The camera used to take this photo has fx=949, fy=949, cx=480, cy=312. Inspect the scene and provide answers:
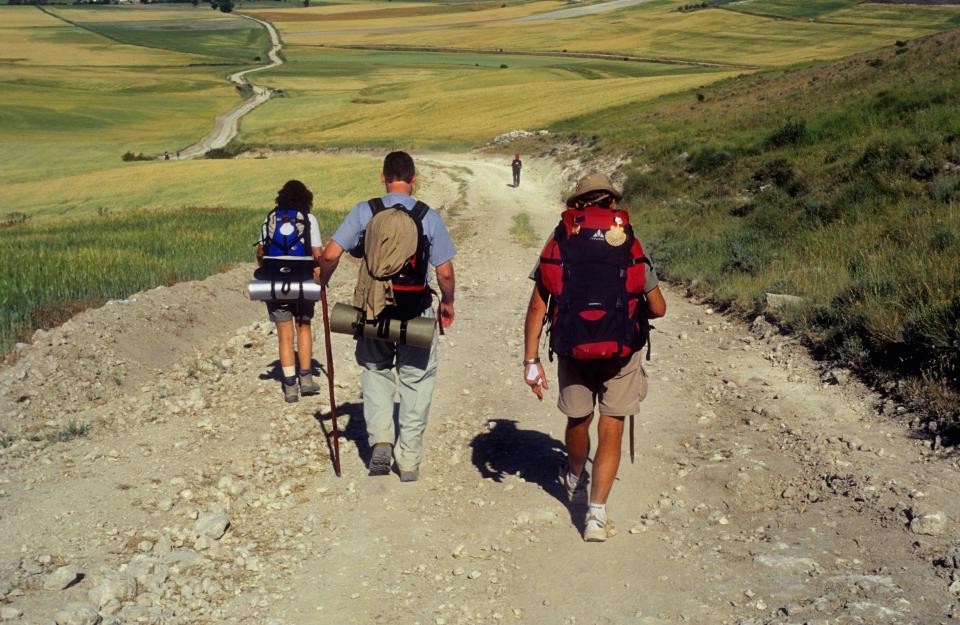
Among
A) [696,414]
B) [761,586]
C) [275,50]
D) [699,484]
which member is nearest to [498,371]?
[696,414]

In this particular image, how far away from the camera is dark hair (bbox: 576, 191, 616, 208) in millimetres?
5355

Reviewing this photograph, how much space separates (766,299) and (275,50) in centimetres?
12444

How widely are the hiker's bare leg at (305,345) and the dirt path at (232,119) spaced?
175ft

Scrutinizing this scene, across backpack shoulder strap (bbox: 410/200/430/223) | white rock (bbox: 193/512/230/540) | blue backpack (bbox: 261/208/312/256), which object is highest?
backpack shoulder strap (bbox: 410/200/430/223)

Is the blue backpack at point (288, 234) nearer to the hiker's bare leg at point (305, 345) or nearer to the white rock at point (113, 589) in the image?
the hiker's bare leg at point (305, 345)

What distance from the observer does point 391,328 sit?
254 inches

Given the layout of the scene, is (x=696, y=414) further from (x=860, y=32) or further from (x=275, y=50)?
(x=275, y=50)

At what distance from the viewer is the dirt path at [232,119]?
62.4m

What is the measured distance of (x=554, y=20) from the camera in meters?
138

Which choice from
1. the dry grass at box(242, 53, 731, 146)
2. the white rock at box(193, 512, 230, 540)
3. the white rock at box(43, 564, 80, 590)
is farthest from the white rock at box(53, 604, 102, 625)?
the dry grass at box(242, 53, 731, 146)

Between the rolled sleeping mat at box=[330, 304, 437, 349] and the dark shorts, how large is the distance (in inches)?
93.3

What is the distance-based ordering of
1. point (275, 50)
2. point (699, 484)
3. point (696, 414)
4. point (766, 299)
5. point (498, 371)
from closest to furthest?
point (699, 484), point (696, 414), point (498, 371), point (766, 299), point (275, 50)

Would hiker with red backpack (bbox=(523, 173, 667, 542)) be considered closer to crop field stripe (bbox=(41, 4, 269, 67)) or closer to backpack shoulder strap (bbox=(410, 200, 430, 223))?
backpack shoulder strap (bbox=(410, 200, 430, 223))

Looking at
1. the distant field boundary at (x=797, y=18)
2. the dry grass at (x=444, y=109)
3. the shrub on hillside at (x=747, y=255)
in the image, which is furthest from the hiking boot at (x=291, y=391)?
the distant field boundary at (x=797, y=18)
